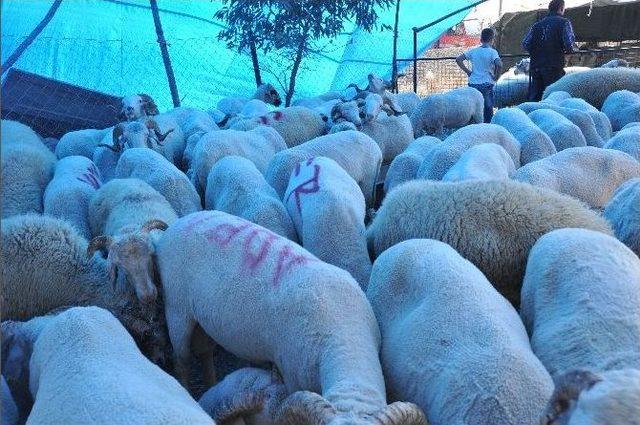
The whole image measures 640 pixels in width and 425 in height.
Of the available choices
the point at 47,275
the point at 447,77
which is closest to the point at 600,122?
the point at 47,275

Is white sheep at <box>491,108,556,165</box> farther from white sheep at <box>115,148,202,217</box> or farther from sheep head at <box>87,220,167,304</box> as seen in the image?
sheep head at <box>87,220,167,304</box>

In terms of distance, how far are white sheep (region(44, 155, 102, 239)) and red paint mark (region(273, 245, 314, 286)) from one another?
1.92 meters

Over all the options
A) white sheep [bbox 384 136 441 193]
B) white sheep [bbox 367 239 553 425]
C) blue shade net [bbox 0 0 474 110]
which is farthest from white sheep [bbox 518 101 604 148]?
blue shade net [bbox 0 0 474 110]

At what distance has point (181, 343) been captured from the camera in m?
2.94

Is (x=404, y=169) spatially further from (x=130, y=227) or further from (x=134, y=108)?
(x=134, y=108)

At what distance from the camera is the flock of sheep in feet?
6.25

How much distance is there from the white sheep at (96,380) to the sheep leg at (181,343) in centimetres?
56

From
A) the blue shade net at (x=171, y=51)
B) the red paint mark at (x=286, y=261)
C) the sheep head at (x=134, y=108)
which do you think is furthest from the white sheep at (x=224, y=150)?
the blue shade net at (x=171, y=51)

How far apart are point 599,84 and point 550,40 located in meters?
0.87

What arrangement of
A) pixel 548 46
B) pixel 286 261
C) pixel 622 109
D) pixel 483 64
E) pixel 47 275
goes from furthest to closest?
1. pixel 548 46
2. pixel 483 64
3. pixel 622 109
4. pixel 47 275
5. pixel 286 261

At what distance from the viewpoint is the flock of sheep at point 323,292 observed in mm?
1905

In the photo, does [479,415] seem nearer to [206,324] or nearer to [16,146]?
[206,324]

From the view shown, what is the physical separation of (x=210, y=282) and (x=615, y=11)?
16.7 m

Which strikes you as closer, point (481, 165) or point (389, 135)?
point (481, 165)
